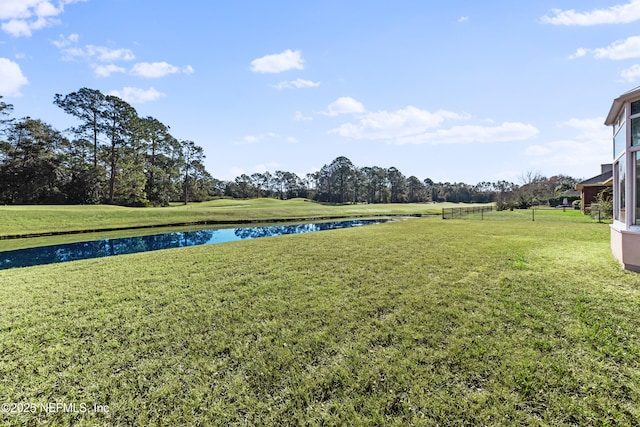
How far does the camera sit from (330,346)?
11.9 feet

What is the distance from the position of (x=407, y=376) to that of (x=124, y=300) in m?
5.01

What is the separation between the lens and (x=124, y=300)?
5.19 metres

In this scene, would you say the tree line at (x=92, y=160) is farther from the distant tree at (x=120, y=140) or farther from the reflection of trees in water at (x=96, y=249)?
the reflection of trees in water at (x=96, y=249)

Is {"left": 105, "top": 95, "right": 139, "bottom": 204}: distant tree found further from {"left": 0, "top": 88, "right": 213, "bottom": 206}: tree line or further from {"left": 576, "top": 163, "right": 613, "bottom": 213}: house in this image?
{"left": 576, "top": 163, "right": 613, "bottom": 213}: house

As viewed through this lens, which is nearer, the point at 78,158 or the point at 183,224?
the point at 183,224

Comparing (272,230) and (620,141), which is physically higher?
(620,141)

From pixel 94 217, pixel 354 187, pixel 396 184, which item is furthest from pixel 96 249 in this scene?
pixel 396 184

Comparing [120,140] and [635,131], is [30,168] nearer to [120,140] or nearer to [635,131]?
[120,140]

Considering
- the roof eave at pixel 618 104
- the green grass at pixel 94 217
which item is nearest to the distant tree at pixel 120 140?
the green grass at pixel 94 217

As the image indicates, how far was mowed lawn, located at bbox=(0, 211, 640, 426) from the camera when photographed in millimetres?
2631

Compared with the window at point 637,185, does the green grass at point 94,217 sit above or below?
below

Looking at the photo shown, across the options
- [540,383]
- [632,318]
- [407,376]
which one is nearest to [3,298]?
[407,376]

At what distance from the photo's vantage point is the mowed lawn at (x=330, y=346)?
2631mm

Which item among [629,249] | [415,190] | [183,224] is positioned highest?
[415,190]
